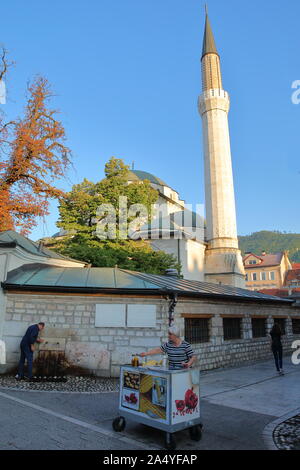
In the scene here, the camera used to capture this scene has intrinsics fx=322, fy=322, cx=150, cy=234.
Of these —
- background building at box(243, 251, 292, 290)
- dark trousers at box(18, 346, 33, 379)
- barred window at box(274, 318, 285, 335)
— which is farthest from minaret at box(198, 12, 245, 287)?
background building at box(243, 251, 292, 290)

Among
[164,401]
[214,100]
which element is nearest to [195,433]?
[164,401]

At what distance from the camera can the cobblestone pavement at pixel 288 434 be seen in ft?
15.4

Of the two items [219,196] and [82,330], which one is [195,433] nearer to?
[82,330]

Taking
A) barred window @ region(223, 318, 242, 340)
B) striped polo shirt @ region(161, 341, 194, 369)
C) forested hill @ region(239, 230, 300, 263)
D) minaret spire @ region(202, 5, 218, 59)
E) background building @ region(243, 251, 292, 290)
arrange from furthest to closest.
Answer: forested hill @ region(239, 230, 300, 263) < background building @ region(243, 251, 292, 290) < minaret spire @ region(202, 5, 218, 59) < barred window @ region(223, 318, 242, 340) < striped polo shirt @ region(161, 341, 194, 369)

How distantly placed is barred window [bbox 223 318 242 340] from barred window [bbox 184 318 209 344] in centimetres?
138

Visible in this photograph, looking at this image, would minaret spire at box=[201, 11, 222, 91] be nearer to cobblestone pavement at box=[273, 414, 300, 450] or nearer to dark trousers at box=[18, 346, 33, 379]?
dark trousers at box=[18, 346, 33, 379]

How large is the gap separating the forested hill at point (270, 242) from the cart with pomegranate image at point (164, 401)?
122 metres

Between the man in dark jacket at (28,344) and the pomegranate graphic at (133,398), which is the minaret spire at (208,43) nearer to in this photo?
the man in dark jacket at (28,344)

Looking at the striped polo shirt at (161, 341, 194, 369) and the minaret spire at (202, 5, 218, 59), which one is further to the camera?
the minaret spire at (202, 5, 218, 59)

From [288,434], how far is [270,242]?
454ft

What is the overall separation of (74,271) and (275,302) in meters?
10.6

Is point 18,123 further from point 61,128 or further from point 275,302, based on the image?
point 275,302

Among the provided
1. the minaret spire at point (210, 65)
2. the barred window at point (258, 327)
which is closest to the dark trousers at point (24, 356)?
the barred window at point (258, 327)

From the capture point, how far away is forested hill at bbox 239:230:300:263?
125 metres
